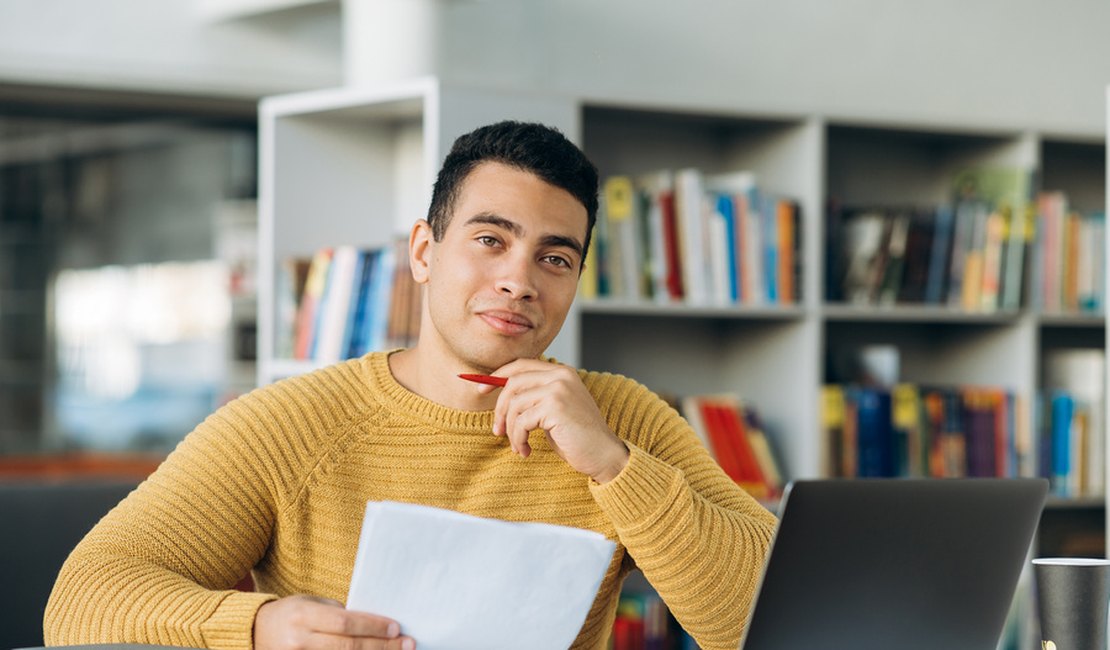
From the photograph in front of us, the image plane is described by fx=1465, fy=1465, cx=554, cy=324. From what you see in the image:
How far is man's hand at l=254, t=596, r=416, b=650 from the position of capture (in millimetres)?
1118

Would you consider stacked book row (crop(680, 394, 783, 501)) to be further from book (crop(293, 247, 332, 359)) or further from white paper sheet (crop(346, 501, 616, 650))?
white paper sheet (crop(346, 501, 616, 650))

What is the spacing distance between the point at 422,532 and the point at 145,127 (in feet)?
27.1

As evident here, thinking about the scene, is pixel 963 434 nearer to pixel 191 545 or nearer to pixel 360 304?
pixel 360 304

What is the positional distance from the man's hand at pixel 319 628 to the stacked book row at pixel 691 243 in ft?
6.93

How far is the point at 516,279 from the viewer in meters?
1.57

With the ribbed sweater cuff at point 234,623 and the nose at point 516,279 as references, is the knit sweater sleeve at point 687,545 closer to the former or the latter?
the nose at point 516,279

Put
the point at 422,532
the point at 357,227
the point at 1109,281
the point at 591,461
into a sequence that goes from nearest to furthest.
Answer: the point at 422,532
the point at 591,461
the point at 1109,281
the point at 357,227

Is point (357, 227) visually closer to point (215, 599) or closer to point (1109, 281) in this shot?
point (1109, 281)

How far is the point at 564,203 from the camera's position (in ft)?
5.31

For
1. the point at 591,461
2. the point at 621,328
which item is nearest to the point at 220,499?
the point at 591,461

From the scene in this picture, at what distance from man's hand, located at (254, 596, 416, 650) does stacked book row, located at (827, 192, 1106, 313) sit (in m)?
2.63

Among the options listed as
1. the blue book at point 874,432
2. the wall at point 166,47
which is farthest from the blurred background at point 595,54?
the blue book at point 874,432

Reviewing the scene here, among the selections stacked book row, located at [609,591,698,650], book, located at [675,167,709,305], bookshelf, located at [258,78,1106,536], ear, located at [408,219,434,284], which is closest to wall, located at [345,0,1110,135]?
bookshelf, located at [258,78,1106,536]

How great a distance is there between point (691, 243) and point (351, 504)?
1.94 m
